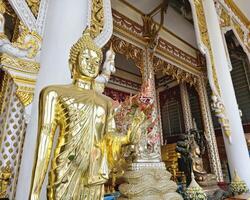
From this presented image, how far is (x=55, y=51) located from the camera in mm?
895

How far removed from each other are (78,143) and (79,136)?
0.07 ft

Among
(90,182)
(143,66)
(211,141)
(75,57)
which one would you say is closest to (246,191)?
(90,182)

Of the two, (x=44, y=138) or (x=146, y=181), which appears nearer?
(x=44, y=138)

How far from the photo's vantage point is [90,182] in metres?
0.55

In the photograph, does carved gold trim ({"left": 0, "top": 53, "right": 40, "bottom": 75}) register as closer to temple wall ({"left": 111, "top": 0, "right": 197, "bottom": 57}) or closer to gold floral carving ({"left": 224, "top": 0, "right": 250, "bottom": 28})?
temple wall ({"left": 111, "top": 0, "right": 197, "bottom": 57})

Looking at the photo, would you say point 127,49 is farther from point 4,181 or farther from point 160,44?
point 4,181

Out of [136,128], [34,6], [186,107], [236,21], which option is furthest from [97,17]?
[186,107]

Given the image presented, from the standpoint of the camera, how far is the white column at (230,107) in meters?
1.72

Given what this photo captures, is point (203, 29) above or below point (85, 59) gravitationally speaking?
above

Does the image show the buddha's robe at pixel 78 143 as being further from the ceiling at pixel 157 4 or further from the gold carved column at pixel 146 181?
the ceiling at pixel 157 4

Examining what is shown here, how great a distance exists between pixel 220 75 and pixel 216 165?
2.10 meters

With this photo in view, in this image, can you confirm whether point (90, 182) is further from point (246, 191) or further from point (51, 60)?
point (246, 191)

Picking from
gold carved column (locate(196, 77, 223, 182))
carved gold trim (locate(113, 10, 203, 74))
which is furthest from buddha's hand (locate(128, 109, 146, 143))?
gold carved column (locate(196, 77, 223, 182))

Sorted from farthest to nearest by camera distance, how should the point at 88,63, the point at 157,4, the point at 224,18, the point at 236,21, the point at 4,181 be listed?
the point at 236,21
the point at 157,4
the point at 224,18
the point at 4,181
the point at 88,63
